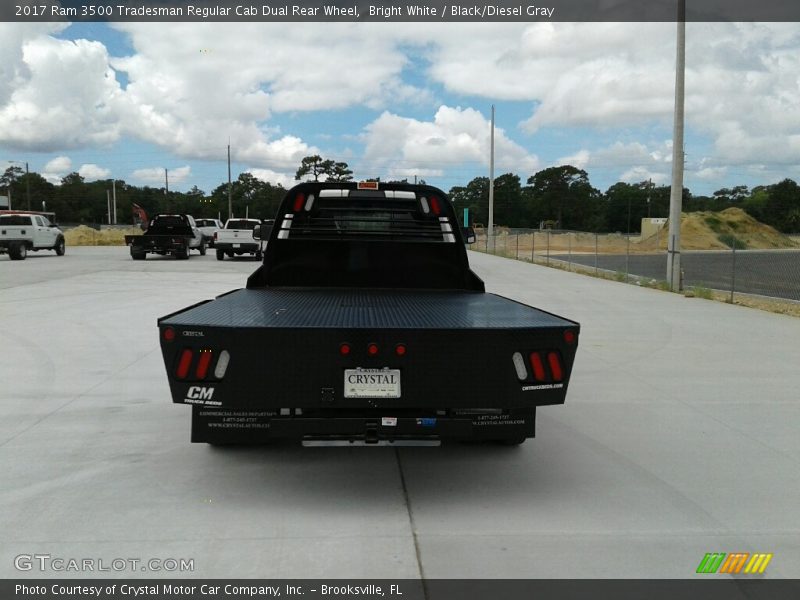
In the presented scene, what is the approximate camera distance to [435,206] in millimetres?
7219

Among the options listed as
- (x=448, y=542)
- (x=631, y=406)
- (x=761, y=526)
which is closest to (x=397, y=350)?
(x=448, y=542)

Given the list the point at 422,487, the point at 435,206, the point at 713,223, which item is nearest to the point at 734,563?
the point at 422,487

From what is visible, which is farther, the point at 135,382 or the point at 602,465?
the point at 135,382

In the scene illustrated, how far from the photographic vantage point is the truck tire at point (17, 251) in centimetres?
3003

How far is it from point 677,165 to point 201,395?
19.2 metres

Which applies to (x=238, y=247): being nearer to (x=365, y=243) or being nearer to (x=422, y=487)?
(x=365, y=243)

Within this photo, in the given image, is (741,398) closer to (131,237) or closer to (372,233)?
(372,233)

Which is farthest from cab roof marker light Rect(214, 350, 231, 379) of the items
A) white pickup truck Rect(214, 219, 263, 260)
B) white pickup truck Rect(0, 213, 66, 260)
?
white pickup truck Rect(0, 213, 66, 260)

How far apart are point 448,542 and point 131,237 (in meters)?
30.3

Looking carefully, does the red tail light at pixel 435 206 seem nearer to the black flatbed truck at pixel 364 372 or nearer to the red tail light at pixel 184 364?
the black flatbed truck at pixel 364 372

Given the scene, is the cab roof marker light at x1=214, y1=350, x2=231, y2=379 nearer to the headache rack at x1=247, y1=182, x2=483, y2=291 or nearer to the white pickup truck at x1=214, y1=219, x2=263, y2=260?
the headache rack at x1=247, y1=182, x2=483, y2=291

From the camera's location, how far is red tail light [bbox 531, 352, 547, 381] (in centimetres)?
453

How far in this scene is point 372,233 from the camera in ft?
23.5

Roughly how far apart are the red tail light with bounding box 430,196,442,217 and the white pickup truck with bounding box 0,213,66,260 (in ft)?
91.5
